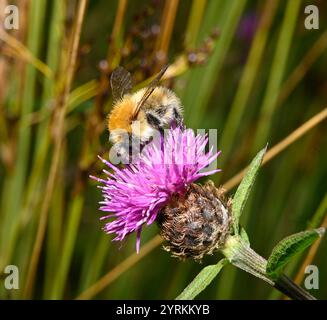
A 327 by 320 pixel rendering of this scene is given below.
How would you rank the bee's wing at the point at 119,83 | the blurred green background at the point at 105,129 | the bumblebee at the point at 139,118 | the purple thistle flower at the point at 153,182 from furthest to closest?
the blurred green background at the point at 105,129 < the bee's wing at the point at 119,83 < the bumblebee at the point at 139,118 < the purple thistle flower at the point at 153,182

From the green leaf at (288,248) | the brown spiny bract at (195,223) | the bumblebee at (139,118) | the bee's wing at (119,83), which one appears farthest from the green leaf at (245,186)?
the bee's wing at (119,83)

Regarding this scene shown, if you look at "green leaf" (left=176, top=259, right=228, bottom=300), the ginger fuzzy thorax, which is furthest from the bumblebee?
"green leaf" (left=176, top=259, right=228, bottom=300)

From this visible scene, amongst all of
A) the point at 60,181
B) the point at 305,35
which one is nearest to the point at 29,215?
the point at 60,181

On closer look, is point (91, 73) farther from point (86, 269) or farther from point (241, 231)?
point (241, 231)

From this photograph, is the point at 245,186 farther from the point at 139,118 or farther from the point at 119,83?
the point at 119,83

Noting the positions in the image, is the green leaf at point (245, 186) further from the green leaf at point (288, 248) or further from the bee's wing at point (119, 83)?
the bee's wing at point (119, 83)

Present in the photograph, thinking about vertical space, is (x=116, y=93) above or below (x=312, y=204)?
above

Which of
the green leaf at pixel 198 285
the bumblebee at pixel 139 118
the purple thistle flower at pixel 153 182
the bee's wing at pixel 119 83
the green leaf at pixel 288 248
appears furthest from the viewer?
the bee's wing at pixel 119 83
